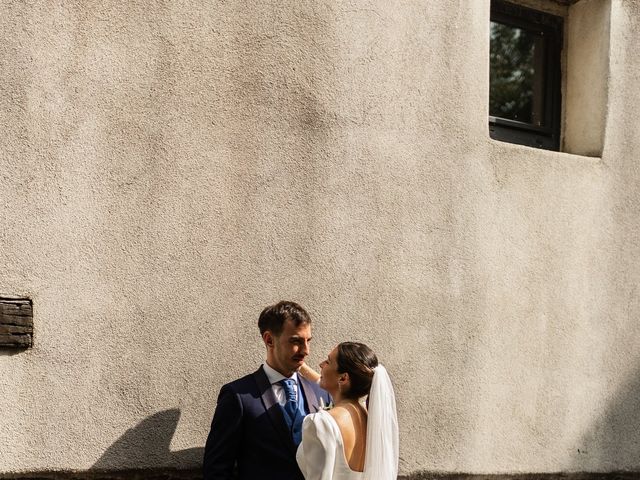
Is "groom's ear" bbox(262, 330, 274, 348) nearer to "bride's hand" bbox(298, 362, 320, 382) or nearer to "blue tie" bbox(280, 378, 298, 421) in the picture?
"blue tie" bbox(280, 378, 298, 421)

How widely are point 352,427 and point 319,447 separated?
184 millimetres

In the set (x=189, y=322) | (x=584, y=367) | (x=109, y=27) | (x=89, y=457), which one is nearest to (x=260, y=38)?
(x=109, y=27)

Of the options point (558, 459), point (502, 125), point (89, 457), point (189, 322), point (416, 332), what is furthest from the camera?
point (502, 125)

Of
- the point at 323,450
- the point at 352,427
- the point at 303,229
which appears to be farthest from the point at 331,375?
the point at 303,229

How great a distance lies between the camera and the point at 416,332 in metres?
5.54

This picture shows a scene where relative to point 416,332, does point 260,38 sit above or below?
above

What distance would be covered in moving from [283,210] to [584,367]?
8.14ft

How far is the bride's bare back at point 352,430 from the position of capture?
4082 mm

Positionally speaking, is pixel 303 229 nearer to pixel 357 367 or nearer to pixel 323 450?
pixel 357 367

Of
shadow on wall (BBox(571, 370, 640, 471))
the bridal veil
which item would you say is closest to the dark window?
shadow on wall (BBox(571, 370, 640, 471))

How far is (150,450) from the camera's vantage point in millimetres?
4590

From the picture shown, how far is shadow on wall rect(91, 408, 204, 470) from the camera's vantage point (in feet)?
14.8

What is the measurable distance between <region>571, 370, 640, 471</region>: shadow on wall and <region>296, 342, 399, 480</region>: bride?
7.79 ft

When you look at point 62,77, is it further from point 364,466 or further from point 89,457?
point 364,466
